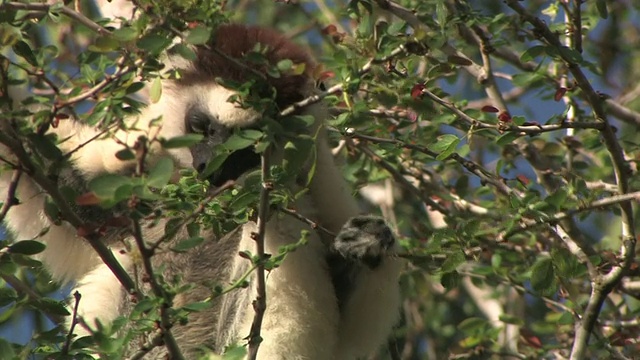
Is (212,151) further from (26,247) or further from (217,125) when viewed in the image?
(26,247)

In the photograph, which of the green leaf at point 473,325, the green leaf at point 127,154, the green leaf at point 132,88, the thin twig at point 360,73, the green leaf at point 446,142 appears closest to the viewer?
the green leaf at point 127,154

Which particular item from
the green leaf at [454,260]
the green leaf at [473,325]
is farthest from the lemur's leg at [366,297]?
the green leaf at [454,260]

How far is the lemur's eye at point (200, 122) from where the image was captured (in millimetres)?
4090

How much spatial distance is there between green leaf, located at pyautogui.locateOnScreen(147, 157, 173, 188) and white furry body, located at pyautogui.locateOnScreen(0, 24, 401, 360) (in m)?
1.42

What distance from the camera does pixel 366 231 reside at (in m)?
3.82

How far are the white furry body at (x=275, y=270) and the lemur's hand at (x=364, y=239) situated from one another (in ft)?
0.42

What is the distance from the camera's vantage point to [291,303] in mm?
3799

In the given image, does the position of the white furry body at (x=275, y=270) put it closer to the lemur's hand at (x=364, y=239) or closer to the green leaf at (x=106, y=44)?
the lemur's hand at (x=364, y=239)

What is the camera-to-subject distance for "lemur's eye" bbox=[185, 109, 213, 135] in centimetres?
409

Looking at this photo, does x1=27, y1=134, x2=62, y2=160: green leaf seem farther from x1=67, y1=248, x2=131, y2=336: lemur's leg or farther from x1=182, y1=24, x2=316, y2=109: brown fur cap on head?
x1=67, y1=248, x2=131, y2=336: lemur's leg

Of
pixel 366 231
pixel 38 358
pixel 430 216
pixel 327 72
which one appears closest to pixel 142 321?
pixel 38 358

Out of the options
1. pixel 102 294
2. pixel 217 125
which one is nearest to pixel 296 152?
pixel 217 125

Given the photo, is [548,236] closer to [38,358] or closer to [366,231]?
[366,231]

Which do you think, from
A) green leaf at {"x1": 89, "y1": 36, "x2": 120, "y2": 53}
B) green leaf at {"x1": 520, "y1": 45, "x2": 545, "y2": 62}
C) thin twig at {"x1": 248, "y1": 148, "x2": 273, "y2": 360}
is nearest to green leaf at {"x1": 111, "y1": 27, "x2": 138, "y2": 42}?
green leaf at {"x1": 89, "y1": 36, "x2": 120, "y2": 53}
